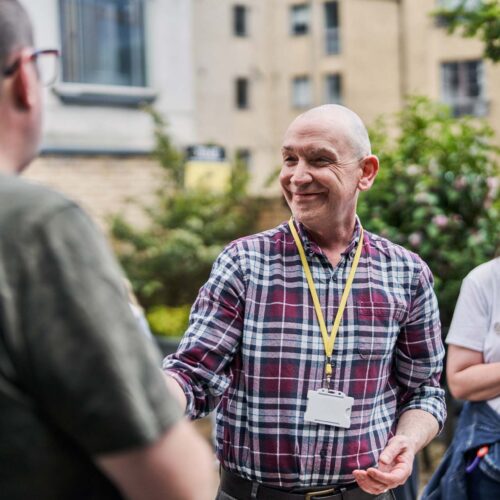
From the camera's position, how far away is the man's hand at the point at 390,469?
7.82 feet

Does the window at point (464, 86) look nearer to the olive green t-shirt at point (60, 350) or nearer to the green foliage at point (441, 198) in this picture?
the green foliage at point (441, 198)

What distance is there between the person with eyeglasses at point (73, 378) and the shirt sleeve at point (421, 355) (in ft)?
4.92

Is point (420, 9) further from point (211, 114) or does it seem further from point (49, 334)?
point (49, 334)

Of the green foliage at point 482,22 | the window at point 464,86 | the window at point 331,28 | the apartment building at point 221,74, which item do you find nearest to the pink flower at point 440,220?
the green foliage at point 482,22

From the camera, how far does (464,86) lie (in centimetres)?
3030

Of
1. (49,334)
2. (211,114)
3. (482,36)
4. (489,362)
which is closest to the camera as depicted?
(49,334)

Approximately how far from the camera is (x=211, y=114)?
33344 mm

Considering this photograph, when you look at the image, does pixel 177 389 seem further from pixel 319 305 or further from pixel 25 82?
pixel 25 82

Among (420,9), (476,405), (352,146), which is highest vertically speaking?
(420,9)

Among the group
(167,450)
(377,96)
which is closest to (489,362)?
(167,450)

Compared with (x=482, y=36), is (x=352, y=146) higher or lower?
lower

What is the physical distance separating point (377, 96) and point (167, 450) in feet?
110

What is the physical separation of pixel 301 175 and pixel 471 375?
1012mm

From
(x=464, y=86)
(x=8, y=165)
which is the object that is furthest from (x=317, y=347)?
(x=464, y=86)
